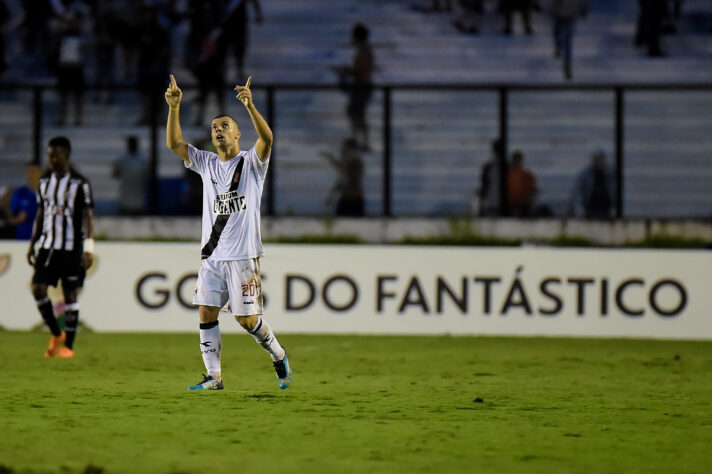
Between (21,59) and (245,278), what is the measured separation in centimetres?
1408

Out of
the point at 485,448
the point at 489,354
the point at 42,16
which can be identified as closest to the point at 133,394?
the point at 485,448

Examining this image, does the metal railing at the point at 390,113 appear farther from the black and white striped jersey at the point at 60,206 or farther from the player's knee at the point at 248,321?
the player's knee at the point at 248,321

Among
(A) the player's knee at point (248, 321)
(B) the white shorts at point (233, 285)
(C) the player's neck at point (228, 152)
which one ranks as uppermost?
(C) the player's neck at point (228, 152)

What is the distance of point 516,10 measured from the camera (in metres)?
22.2

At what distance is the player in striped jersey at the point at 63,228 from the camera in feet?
38.3

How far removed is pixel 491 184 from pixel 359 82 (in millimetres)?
3574

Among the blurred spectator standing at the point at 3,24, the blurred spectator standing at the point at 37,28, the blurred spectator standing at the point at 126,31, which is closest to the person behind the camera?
the blurred spectator standing at the point at 126,31

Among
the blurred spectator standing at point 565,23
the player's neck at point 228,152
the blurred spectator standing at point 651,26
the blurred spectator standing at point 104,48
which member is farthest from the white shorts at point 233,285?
the blurred spectator standing at point 651,26

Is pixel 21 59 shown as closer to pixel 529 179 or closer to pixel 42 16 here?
pixel 42 16

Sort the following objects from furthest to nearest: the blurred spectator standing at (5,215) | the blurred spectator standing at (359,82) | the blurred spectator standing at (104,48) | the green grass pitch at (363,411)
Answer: the blurred spectator standing at (104,48) → the blurred spectator standing at (359,82) → the blurred spectator standing at (5,215) → the green grass pitch at (363,411)

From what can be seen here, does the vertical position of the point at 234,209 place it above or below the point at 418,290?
above

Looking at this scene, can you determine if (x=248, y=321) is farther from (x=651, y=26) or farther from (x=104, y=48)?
(x=651, y=26)

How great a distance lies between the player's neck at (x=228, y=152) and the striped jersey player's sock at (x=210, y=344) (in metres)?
1.15

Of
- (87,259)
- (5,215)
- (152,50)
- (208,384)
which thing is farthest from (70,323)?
(152,50)
